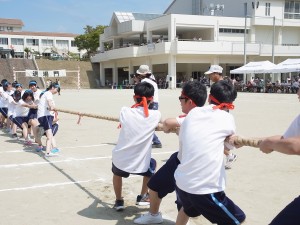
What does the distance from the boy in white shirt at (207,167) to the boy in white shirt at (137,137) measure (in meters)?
1.21

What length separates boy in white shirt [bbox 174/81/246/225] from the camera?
3.09 metres

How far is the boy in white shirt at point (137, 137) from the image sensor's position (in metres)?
4.41

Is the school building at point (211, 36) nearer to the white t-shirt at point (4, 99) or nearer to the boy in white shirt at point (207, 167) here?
the white t-shirt at point (4, 99)

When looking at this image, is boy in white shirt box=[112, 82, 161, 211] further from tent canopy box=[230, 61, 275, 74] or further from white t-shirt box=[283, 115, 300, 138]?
tent canopy box=[230, 61, 275, 74]

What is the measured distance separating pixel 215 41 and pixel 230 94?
42539 millimetres

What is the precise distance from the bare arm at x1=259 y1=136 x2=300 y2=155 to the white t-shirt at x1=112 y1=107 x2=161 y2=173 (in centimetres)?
199

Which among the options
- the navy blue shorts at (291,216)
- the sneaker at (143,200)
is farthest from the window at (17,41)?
the navy blue shorts at (291,216)

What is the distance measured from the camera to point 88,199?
Result: 5.29 metres

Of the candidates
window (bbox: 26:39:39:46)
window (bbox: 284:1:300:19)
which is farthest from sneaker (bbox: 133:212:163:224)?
window (bbox: 26:39:39:46)

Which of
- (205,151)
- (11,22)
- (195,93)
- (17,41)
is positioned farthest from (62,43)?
(205,151)

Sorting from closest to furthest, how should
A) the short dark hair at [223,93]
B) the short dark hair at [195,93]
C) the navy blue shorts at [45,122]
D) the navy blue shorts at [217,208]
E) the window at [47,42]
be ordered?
1. the navy blue shorts at [217,208]
2. the short dark hair at [223,93]
3. the short dark hair at [195,93]
4. the navy blue shorts at [45,122]
5. the window at [47,42]

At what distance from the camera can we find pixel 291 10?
1986 inches

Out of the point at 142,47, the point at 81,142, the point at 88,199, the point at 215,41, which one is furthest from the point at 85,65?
the point at 88,199

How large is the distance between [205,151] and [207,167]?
136 millimetres
